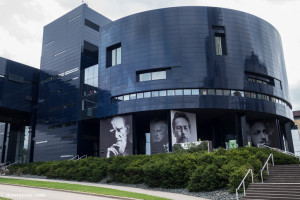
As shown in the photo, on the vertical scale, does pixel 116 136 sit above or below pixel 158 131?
below

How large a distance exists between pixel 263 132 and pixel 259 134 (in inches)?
37.8

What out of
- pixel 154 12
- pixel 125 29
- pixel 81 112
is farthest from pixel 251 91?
pixel 81 112

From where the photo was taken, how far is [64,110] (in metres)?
60.7

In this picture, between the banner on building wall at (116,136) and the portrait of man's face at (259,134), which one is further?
the portrait of man's face at (259,134)

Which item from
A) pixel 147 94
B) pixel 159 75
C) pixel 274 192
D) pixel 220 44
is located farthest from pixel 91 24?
pixel 274 192

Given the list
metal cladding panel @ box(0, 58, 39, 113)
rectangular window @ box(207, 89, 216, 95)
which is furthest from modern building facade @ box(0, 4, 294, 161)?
metal cladding panel @ box(0, 58, 39, 113)

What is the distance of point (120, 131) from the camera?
5025 cm

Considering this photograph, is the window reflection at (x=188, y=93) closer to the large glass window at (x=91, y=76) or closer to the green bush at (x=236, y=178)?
the large glass window at (x=91, y=76)

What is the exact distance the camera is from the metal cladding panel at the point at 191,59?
47.7 meters

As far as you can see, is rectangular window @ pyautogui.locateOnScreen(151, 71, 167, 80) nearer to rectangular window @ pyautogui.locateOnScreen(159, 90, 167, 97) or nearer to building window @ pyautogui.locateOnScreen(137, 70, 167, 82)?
building window @ pyautogui.locateOnScreen(137, 70, 167, 82)

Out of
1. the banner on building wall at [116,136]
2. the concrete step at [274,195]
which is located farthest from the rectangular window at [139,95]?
the concrete step at [274,195]

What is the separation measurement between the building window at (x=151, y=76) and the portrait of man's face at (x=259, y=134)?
2307cm

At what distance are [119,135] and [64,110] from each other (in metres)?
17.0

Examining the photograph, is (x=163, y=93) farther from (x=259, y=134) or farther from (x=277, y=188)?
(x=277, y=188)
